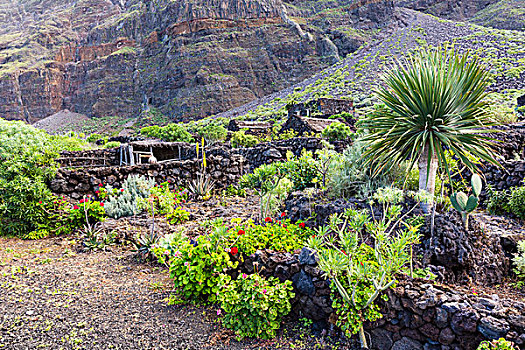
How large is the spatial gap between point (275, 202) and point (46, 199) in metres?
4.74

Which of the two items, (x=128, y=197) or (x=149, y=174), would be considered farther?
(x=149, y=174)

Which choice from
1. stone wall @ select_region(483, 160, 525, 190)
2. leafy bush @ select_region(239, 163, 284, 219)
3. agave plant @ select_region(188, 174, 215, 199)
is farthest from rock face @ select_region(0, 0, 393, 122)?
stone wall @ select_region(483, 160, 525, 190)

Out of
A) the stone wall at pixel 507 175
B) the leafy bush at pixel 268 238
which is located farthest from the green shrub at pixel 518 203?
the leafy bush at pixel 268 238

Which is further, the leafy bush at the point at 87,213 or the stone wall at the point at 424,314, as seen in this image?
the leafy bush at the point at 87,213

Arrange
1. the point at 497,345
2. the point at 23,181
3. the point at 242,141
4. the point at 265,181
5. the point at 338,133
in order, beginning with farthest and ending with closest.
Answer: the point at 242,141
the point at 338,133
the point at 265,181
the point at 23,181
the point at 497,345

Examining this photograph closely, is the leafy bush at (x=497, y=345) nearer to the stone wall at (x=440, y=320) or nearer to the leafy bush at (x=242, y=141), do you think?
the stone wall at (x=440, y=320)

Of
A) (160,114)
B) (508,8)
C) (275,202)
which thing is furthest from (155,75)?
(275,202)

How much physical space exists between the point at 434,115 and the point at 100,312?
16.1ft

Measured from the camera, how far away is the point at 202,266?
11.5 ft

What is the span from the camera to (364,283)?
302cm

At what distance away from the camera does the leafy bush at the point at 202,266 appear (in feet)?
11.5

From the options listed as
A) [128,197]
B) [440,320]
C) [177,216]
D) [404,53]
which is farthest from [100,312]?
[404,53]

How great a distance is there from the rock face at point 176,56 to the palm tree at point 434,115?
71.3 meters

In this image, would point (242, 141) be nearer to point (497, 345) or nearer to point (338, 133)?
point (338, 133)
